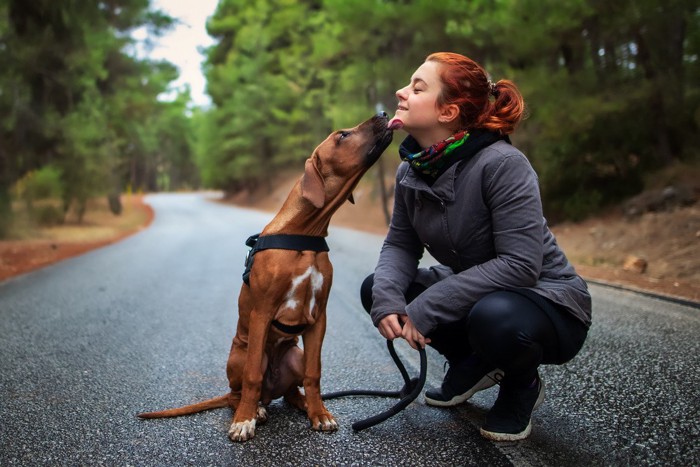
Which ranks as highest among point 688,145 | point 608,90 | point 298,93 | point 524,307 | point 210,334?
point 298,93

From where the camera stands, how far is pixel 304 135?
36438 millimetres

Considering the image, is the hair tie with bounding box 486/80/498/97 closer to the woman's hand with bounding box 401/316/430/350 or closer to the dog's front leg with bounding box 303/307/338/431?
the woman's hand with bounding box 401/316/430/350

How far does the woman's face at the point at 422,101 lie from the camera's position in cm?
265

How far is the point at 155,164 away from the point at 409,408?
9133 cm

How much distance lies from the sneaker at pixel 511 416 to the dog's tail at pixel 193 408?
136cm

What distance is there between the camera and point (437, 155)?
8.59ft

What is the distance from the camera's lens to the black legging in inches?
93.6

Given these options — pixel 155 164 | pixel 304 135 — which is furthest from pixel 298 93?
pixel 155 164

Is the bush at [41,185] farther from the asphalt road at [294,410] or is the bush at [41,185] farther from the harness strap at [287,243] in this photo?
the harness strap at [287,243]

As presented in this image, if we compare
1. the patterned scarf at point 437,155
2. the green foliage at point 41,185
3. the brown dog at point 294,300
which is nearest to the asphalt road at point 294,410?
the brown dog at point 294,300

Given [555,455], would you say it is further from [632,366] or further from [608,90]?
[608,90]

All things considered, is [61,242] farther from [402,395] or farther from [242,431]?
[402,395]

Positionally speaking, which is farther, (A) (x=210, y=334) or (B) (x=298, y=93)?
(B) (x=298, y=93)

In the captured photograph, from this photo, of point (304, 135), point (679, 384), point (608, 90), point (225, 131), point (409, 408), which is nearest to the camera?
point (409, 408)
